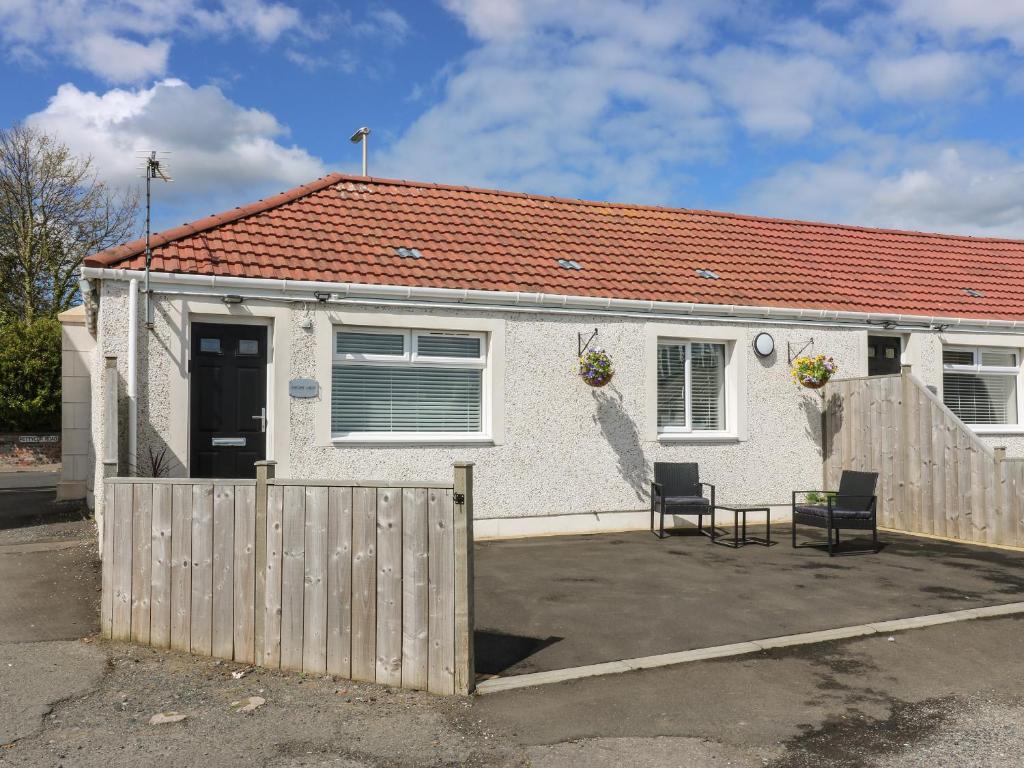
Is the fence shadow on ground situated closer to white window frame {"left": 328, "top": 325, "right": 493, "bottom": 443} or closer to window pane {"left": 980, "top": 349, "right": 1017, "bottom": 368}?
white window frame {"left": 328, "top": 325, "right": 493, "bottom": 443}

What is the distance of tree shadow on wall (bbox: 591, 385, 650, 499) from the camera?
34.8 ft

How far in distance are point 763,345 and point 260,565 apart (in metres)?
8.12

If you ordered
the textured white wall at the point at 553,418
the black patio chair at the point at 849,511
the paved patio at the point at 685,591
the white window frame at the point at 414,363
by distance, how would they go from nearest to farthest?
the paved patio at the point at 685,591
the textured white wall at the point at 553,418
the black patio chair at the point at 849,511
the white window frame at the point at 414,363

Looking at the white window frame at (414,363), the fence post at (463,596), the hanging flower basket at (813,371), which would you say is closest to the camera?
the fence post at (463,596)

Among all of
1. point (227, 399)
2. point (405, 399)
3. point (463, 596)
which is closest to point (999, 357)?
point (405, 399)

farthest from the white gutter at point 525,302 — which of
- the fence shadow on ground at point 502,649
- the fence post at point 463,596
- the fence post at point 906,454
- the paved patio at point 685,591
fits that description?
the fence post at point 463,596

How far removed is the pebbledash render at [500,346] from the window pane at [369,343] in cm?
2

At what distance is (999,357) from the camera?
13.2 m

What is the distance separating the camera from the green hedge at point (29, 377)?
2073cm

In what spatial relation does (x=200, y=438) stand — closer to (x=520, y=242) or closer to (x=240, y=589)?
(x=240, y=589)

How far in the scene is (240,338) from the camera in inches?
369

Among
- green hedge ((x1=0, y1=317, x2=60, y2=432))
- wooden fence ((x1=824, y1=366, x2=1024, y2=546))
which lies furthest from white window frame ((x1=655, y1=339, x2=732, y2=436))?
green hedge ((x1=0, y1=317, x2=60, y2=432))

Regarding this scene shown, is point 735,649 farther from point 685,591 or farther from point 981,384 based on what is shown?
point 981,384

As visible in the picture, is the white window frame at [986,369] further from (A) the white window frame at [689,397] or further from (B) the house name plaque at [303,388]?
(B) the house name plaque at [303,388]
